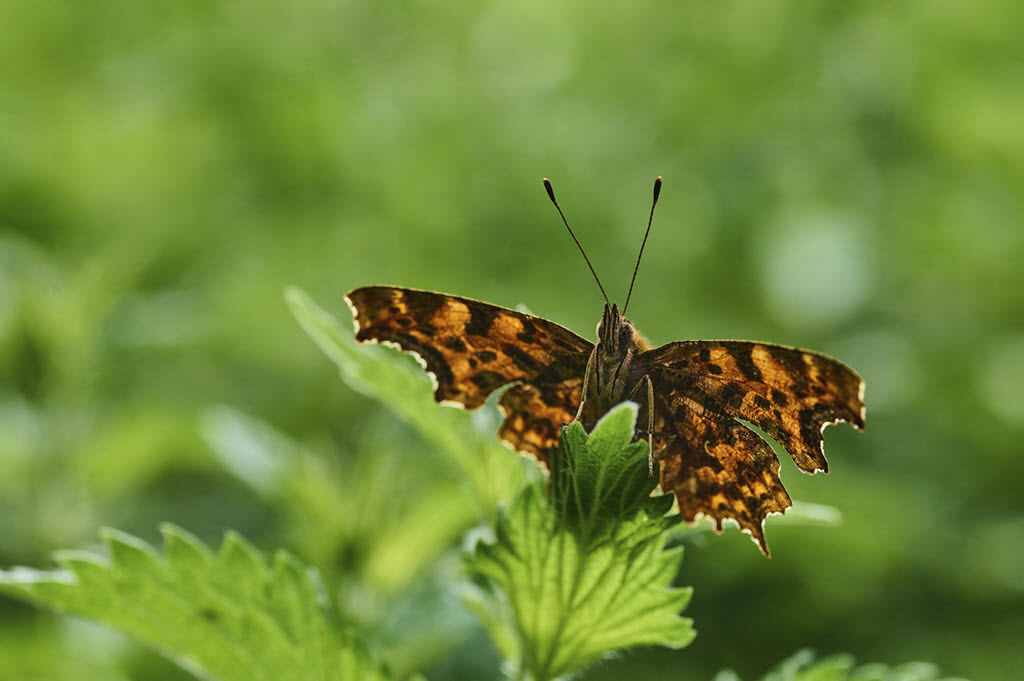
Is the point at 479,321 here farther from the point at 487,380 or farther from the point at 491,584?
the point at 491,584

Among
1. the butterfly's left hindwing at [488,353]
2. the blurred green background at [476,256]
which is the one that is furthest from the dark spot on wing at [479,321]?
the blurred green background at [476,256]

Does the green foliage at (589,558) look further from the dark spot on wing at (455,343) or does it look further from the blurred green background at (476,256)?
the blurred green background at (476,256)

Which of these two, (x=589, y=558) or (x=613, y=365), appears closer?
(x=589, y=558)

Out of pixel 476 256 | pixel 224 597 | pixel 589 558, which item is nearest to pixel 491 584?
pixel 589 558

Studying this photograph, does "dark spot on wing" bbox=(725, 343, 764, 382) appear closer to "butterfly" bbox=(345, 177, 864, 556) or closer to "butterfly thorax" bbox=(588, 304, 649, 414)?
"butterfly" bbox=(345, 177, 864, 556)

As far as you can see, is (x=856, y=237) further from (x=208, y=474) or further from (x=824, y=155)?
(x=208, y=474)

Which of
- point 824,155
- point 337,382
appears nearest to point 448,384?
point 337,382
